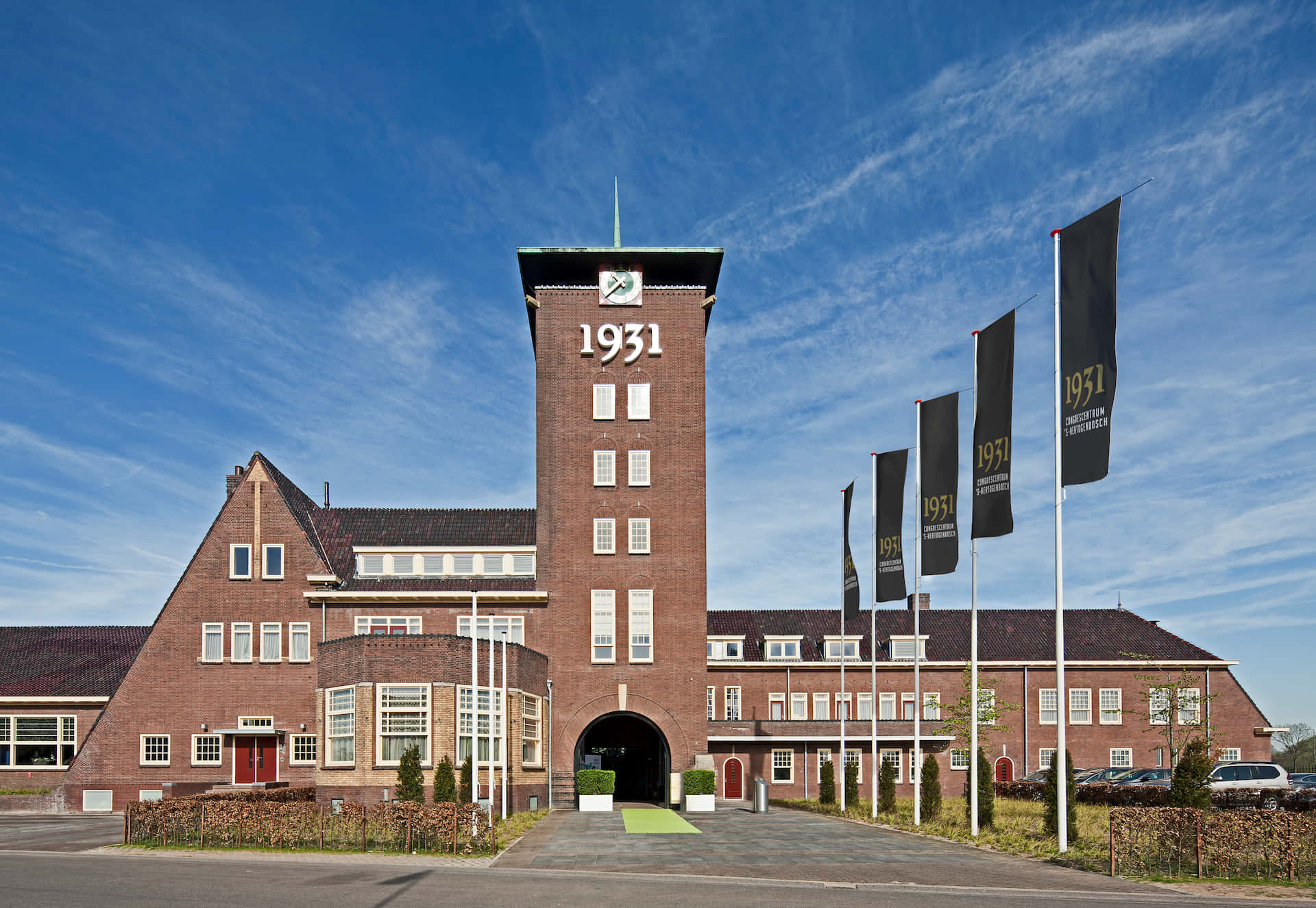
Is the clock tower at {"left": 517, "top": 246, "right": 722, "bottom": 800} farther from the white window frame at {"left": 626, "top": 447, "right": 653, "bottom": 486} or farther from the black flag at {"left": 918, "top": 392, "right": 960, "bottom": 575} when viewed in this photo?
the black flag at {"left": 918, "top": 392, "right": 960, "bottom": 575}

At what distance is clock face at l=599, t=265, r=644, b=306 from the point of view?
48.5 metres

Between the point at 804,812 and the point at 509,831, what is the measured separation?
16742 millimetres

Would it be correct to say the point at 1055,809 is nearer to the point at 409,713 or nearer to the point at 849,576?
the point at 849,576

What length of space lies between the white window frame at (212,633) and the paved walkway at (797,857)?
711 inches

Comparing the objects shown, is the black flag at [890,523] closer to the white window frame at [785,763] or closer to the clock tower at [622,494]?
the clock tower at [622,494]

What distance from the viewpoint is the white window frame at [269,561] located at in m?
46.8

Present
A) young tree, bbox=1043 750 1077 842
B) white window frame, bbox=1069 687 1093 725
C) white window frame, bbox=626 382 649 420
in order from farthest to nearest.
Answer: white window frame, bbox=1069 687 1093 725 → white window frame, bbox=626 382 649 420 → young tree, bbox=1043 750 1077 842

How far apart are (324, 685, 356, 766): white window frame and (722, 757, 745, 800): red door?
91.6 ft

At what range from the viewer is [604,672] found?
4634 centimetres

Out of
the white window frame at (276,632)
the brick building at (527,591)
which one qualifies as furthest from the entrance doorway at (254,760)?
the white window frame at (276,632)

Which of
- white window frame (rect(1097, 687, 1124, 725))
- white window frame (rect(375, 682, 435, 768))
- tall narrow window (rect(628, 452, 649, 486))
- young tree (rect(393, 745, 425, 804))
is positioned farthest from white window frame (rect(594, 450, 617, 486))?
white window frame (rect(1097, 687, 1124, 725))

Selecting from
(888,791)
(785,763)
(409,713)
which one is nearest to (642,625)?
(888,791)

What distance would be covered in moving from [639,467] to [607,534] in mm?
3138

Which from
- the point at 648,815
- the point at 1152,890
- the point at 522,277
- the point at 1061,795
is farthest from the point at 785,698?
the point at 1152,890
